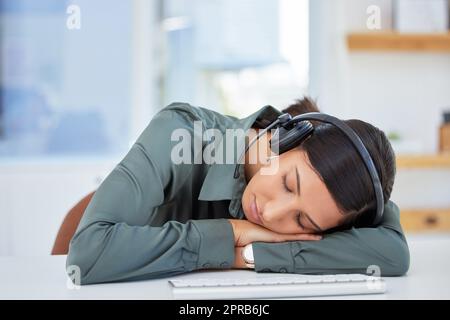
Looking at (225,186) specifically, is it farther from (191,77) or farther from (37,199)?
(191,77)

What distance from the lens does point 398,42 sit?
9.78ft

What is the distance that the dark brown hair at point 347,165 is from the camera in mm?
1031

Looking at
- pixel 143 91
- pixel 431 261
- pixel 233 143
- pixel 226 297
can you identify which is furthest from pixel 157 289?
pixel 143 91

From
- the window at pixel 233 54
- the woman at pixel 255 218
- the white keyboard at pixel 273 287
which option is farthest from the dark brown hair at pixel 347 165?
the window at pixel 233 54

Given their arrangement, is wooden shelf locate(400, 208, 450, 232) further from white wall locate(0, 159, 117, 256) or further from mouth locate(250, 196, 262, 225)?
mouth locate(250, 196, 262, 225)

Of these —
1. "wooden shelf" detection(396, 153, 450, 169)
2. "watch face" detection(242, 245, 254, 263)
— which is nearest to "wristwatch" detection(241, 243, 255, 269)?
"watch face" detection(242, 245, 254, 263)

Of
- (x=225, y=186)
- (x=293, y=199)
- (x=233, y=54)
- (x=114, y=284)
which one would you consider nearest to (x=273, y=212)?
(x=293, y=199)

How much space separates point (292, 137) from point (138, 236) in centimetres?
28

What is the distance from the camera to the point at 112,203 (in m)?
1.09

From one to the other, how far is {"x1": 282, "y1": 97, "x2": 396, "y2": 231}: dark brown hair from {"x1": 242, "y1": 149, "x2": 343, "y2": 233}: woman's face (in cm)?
1

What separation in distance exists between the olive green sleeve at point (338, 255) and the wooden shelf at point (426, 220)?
1.80 meters

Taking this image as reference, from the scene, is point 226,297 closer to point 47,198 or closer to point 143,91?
point 47,198

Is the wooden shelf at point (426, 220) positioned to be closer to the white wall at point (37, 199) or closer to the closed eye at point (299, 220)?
the white wall at point (37, 199)

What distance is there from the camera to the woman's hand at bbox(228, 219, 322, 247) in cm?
110
